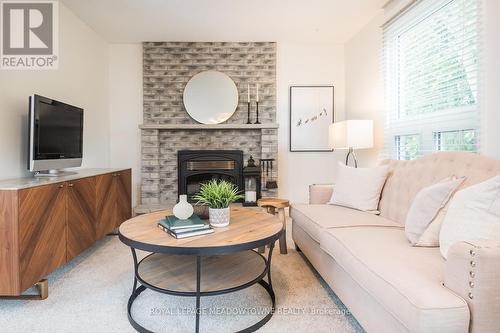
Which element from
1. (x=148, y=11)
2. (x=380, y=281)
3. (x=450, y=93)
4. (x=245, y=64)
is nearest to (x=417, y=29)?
(x=450, y=93)

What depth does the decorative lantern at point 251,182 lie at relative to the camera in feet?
13.7

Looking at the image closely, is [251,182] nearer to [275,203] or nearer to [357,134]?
[275,203]

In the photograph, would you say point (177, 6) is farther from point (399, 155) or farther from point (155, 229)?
point (399, 155)

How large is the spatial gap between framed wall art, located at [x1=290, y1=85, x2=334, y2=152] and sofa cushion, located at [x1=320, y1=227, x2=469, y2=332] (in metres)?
2.69

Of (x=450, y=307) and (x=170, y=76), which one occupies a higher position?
(x=170, y=76)

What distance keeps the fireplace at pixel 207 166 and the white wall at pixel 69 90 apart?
3.71ft

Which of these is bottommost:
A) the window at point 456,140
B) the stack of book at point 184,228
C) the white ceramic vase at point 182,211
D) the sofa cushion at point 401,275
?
the sofa cushion at point 401,275

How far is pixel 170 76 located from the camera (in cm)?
429

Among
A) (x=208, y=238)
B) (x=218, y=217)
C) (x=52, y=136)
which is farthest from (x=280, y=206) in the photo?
(x=52, y=136)

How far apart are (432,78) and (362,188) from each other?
1.16 metres

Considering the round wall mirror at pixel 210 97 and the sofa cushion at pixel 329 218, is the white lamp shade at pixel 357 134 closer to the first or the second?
the sofa cushion at pixel 329 218

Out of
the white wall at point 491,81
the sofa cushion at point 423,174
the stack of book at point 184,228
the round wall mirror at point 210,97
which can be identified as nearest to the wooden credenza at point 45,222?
the stack of book at point 184,228

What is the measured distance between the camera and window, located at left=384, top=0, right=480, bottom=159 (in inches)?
85.2

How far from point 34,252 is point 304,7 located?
11.0 feet
